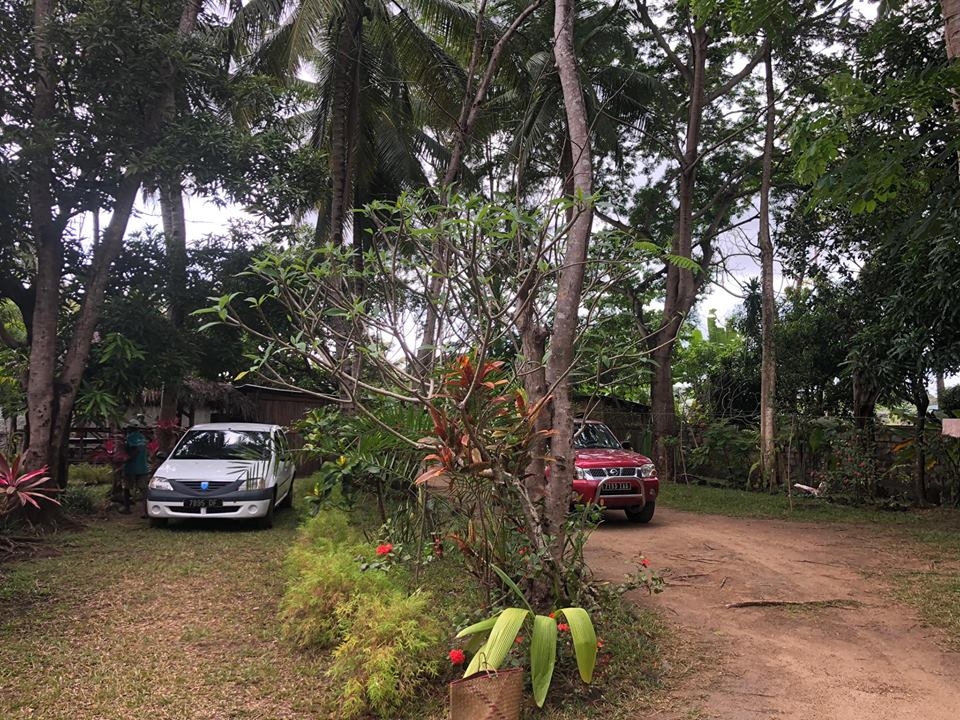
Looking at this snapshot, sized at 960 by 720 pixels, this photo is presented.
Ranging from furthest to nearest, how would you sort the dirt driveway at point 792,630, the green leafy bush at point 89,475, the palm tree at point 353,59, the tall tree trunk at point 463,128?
the green leafy bush at point 89,475, the palm tree at point 353,59, the tall tree trunk at point 463,128, the dirt driveway at point 792,630

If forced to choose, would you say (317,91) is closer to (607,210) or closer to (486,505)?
(607,210)

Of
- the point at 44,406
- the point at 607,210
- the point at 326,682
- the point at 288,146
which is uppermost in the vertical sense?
the point at 607,210

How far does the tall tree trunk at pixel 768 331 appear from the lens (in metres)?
13.8

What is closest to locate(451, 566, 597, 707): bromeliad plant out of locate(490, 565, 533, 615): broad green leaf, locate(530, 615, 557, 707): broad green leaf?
locate(530, 615, 557, 707): broad green leaf

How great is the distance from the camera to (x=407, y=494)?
565 cm

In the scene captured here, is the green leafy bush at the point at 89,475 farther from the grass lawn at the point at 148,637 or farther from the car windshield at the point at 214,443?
the grass lawn at the point at 148,637

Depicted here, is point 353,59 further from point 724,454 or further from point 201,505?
point 724,454

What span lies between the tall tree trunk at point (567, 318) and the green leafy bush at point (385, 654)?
92 cm

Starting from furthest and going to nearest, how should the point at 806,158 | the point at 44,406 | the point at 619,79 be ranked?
the point at 619,79
the point at 44,406
the point at 806,158

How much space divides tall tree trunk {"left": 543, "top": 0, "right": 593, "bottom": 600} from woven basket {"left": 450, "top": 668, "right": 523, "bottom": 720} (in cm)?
108

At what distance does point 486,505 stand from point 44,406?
6930 millimetres

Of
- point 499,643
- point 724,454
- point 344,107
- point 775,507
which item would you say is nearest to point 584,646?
point 499,643

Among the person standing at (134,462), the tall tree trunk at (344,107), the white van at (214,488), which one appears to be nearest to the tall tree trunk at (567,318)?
the white van at (214,488)

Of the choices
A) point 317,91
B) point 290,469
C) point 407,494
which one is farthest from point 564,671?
point 317,91
